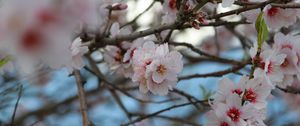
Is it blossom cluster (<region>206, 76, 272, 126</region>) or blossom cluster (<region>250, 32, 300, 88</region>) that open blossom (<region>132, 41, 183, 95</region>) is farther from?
blossom cluster (<region>250, 32, 300, 88</region>)

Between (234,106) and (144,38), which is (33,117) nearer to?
(144,38)

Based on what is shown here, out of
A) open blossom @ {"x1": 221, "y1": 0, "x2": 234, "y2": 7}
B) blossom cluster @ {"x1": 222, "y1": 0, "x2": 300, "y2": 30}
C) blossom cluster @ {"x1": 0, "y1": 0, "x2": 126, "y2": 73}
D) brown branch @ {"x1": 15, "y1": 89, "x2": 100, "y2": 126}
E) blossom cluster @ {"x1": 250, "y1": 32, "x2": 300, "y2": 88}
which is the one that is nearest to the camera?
blossom cluster @ {"x1": 0, "y1": 0, "x2": 126, "y2": 73}

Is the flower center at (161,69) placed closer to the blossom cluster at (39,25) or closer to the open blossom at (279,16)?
the open blossom at (279,16)

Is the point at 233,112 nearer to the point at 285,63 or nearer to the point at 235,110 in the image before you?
the point at 235,110

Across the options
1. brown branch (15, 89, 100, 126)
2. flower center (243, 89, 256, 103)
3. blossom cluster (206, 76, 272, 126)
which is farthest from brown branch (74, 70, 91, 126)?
brown branch (15, 89, 100, 126)

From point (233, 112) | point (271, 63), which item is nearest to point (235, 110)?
point (233, 112)
